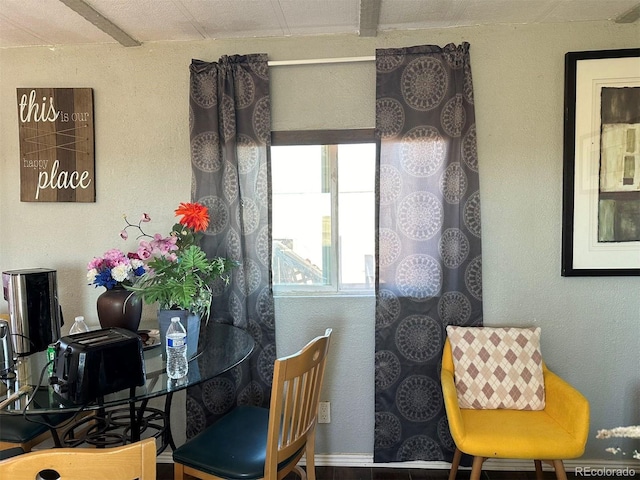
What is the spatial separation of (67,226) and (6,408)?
3.91 feet

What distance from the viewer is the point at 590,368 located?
2.04 meters

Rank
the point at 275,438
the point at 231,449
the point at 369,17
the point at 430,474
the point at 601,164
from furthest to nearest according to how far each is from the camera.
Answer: the point at 430,474 < the point at 601,164 < the point at 369,17 < the point at 231,449 < the point at 275,438

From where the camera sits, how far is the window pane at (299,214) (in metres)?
2.13

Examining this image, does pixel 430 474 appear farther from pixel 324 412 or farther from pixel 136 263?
pixel 136 263

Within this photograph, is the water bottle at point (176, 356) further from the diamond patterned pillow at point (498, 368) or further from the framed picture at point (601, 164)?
the framed picture at point (601, 164)

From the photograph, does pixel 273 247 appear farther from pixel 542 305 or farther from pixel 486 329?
pixel 542 305

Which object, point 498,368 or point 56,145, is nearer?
point 498,368

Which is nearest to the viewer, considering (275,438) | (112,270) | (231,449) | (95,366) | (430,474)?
(95,366)

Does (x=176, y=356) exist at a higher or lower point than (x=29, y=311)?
lower

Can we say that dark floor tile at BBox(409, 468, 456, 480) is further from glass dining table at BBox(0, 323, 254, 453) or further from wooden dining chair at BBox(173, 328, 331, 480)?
glass dining table at BBox(0, 323, 254, 453)

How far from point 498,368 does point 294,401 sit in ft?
3.34

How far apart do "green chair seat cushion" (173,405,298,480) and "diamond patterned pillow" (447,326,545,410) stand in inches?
34.6

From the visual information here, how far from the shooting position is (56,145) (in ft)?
6.97

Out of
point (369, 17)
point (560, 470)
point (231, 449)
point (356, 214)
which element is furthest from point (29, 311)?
point (560, 470)
